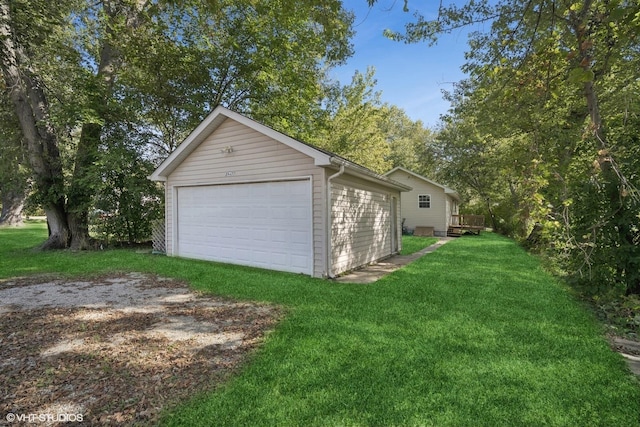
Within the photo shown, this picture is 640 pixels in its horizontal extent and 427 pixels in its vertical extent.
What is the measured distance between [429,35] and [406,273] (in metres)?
5.05

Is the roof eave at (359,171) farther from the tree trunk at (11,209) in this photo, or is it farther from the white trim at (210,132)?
the tree trunk at (11,209)

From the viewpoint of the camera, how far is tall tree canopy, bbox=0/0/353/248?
937 centimetres

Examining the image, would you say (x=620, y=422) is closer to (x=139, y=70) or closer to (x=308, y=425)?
(x=308, y=425)

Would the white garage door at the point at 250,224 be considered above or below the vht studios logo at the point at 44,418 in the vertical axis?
above

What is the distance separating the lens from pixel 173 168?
382 inches

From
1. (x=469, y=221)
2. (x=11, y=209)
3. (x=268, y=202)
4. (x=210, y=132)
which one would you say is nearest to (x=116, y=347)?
(x=268, y=202)

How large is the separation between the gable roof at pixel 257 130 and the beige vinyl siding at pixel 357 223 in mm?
380

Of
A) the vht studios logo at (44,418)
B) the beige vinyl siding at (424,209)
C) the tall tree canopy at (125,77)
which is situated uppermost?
the tall tree canopy at (125,77)

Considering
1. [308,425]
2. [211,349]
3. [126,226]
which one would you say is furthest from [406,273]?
[126,226]

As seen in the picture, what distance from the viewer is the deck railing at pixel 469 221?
20.3 metres

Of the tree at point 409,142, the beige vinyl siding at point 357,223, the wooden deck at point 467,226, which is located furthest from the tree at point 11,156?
the wooden deck at point 467,226

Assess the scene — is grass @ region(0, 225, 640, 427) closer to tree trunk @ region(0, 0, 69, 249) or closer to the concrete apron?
the concrete apron

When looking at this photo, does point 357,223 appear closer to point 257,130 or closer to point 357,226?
point 357,226

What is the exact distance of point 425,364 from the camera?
121 inches
